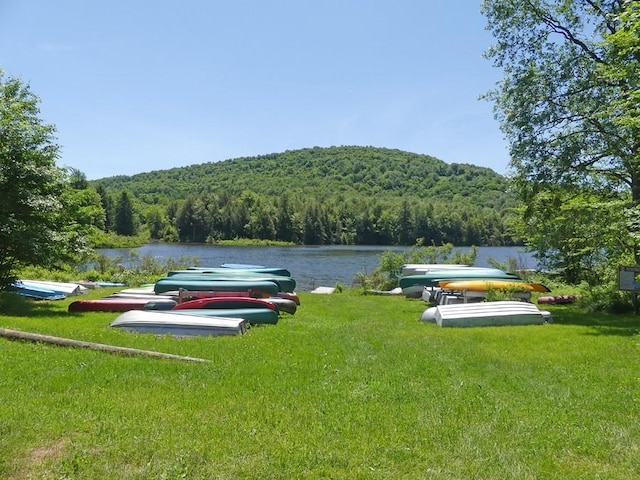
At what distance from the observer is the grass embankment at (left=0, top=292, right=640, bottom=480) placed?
185 inches

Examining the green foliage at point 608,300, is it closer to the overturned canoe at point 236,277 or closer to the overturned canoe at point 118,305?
the overturned canoe at point 236,277

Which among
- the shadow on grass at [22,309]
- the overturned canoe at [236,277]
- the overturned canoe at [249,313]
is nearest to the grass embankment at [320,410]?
the overturned canoe at [249,313]

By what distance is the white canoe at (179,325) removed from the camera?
1172cm

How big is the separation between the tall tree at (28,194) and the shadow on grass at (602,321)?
542 inches

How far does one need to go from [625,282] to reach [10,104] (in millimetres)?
17187

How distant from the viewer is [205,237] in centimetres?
11456

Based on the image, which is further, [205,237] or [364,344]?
[205,237]

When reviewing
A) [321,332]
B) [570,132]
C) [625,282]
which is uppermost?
[570,132]

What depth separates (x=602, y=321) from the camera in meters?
14.4

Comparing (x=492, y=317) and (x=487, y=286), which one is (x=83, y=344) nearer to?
(x=492, y=317)

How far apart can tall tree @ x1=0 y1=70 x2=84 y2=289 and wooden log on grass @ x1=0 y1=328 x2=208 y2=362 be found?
5.41m

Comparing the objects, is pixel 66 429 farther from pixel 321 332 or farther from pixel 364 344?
pixel 321 332

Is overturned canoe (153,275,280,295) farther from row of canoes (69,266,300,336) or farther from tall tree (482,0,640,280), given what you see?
tall tree (482,0,640,280)

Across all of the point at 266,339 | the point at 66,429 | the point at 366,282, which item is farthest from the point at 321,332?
the point at 366,282
